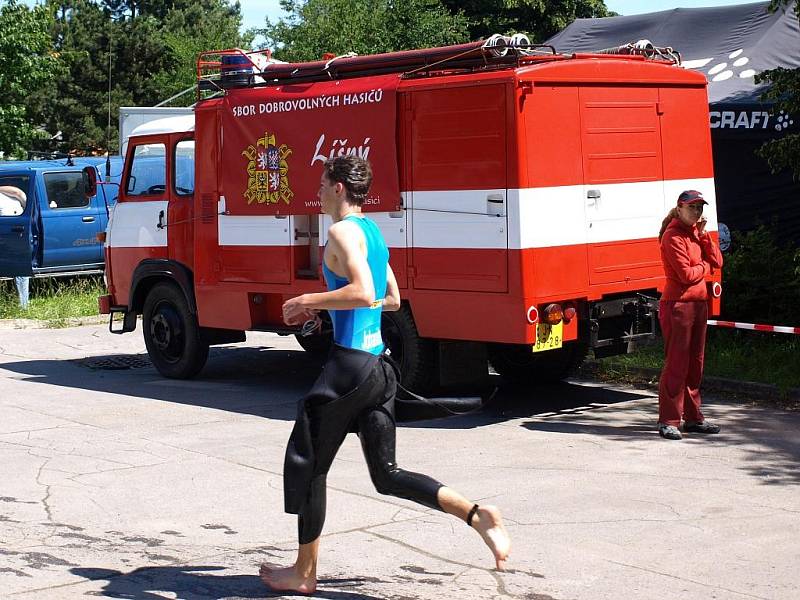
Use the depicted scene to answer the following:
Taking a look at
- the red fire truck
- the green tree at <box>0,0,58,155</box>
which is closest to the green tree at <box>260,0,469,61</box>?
the green tree at <box>0,0,58,155</box>

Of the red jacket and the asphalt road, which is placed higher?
the red jacket

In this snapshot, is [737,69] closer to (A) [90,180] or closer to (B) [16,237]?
(A) [90,180]

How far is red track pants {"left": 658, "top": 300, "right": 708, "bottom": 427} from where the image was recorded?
30.0ft

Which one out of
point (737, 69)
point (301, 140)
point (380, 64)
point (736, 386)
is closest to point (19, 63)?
point (737, 69)

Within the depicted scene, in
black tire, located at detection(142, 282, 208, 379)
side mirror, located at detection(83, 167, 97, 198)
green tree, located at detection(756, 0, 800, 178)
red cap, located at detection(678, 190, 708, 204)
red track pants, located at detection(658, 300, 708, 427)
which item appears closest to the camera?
red cap, located at detection(678, 190, 708, 204)

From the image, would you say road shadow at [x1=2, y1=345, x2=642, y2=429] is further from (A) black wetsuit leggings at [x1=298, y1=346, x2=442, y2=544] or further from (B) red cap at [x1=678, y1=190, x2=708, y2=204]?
(A) black wetsuit leggings at [x1=298, y1=346, x2=442, y2=544]

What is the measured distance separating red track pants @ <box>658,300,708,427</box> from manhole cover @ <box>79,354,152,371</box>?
6241 mm

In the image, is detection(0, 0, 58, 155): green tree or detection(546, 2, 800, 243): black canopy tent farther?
detection(0, 0, 58, 155): green tree

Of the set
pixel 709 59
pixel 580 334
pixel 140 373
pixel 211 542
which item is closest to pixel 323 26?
pixel 709 59

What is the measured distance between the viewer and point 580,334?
10062 millimetres

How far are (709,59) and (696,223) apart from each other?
8.86 m

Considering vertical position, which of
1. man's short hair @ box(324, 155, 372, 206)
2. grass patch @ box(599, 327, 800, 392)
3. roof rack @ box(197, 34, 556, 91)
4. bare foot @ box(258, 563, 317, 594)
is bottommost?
bare foot @ box(258, 563, 317, 594)

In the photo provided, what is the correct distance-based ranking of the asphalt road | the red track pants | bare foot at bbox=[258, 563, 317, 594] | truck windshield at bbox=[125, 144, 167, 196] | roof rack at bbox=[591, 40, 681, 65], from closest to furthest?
1. bare foot at bbox=[258, 563, 317, 594]
2. the asphalt road
3. the red track pants
4. roof rack at bbox=[591, 40, 681, 65]
5. truck windshield at bbox=[125, 144, 167, 196]

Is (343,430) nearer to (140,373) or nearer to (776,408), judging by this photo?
(776,408)
